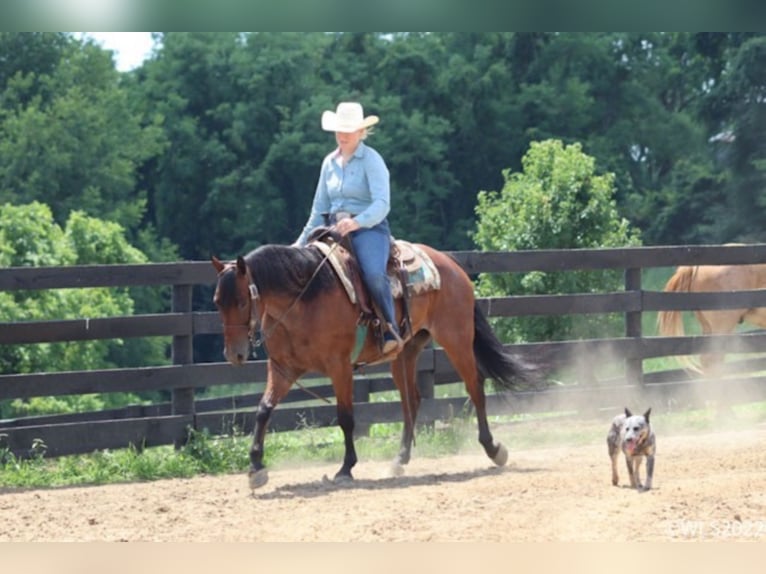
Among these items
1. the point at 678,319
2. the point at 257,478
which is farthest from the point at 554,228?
the point at 257,478

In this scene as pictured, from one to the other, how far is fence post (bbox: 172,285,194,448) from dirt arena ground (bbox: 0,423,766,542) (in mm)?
906

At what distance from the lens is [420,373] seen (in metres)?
10.9

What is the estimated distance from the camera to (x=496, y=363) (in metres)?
9.79

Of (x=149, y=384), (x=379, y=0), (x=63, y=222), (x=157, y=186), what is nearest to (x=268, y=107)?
(x=157, y=186)

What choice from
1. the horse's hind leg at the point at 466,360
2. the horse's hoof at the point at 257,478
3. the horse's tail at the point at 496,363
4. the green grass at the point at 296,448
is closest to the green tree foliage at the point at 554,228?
the green grass at the point at 296,448

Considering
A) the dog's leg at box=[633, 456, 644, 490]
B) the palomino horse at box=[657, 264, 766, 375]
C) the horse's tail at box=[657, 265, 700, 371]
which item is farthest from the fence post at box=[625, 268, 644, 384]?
the dog's leg at box=[633, 456, 644, 490]

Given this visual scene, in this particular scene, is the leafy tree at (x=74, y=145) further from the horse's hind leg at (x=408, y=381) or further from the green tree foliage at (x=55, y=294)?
the horse's hind leg at (x=408, y=381)

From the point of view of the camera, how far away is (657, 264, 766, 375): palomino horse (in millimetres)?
12945

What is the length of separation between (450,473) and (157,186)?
3242 cm

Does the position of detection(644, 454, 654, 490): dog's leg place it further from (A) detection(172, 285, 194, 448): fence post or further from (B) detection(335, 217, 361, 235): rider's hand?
(A) detection(172, 285, 194, 448): fence post

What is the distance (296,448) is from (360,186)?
2295 millimetres

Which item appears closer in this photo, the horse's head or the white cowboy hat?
the horse's head

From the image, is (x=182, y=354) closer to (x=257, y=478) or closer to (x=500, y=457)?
(x=257, y=478)

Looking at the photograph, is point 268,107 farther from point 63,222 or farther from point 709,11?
point 709,11
